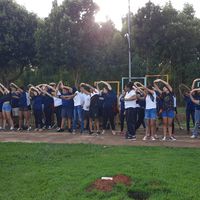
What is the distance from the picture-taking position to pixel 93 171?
28.9ft

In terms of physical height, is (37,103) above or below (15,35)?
below

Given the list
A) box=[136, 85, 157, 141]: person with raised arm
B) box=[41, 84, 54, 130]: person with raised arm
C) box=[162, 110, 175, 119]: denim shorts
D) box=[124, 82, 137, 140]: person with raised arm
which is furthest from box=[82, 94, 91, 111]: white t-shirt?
box=[162, 110, 175, 119]: denim shorts

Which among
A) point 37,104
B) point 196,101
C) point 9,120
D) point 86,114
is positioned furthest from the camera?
point 9,120

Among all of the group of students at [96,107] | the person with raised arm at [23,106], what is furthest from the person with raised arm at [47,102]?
the person with raised arm at [23,106]

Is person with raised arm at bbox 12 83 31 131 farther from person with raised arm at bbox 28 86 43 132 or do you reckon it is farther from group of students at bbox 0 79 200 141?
person with raised arm at bbox 28 86 43 132

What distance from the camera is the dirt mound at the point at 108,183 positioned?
7.80 meters

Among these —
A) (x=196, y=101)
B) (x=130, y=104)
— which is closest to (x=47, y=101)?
(x=130, y=104)

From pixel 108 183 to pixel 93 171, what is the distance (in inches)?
34.6

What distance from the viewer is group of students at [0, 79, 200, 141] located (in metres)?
13.1

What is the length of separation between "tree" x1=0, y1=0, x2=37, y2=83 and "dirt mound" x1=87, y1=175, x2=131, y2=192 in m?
19.2

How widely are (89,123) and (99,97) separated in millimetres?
936

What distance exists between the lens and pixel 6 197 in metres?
7.87

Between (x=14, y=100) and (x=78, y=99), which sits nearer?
(x=78, y=99)

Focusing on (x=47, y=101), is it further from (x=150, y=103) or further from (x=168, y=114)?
(x=168, y=114)
